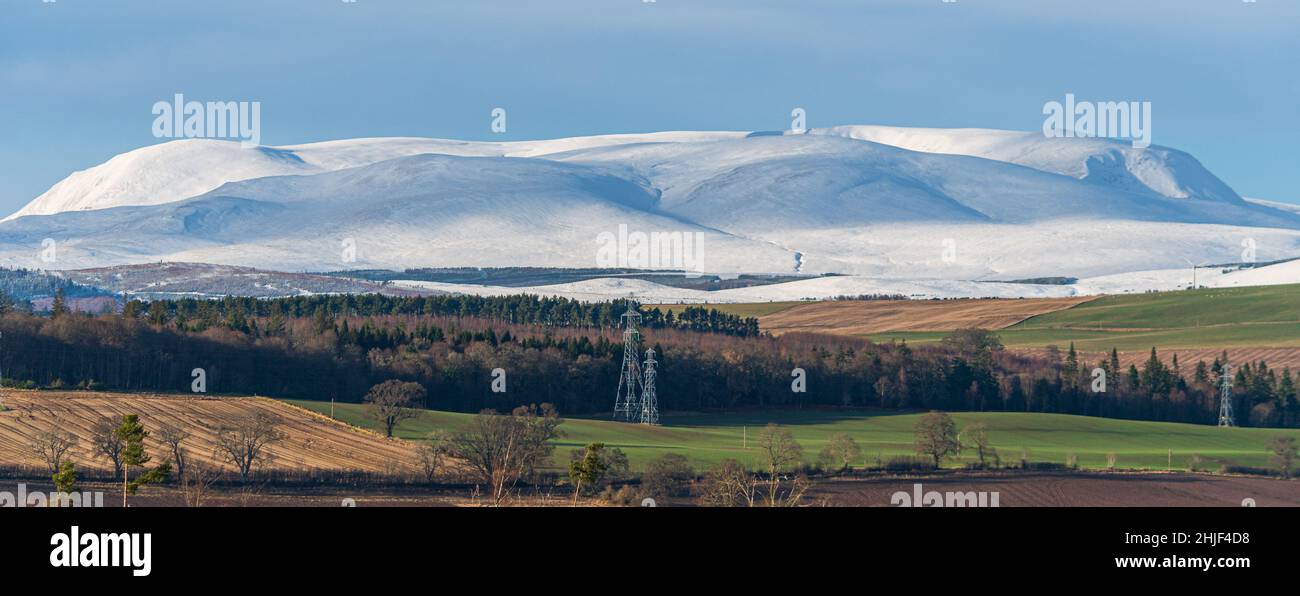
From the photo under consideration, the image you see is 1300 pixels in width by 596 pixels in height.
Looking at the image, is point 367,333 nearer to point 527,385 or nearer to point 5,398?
point 527,385

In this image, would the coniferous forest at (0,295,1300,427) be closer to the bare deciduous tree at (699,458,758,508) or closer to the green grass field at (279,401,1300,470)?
the green grass field at (279,401,1300,470)

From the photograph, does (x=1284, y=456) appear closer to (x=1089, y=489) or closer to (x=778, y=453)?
(x=1089, y=489)

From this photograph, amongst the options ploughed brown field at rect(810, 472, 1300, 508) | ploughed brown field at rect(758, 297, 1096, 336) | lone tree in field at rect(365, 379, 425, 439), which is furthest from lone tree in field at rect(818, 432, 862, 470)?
ploughed brown field at rect(758, 297, 1096, 336)

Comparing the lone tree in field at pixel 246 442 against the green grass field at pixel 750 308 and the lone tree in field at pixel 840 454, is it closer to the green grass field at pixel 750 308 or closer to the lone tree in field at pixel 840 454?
the lone tree in field at pixel 840 454

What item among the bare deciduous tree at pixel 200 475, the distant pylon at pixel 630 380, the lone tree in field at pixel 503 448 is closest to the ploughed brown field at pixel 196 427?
the bare deciduous tree at pixel 200 475
